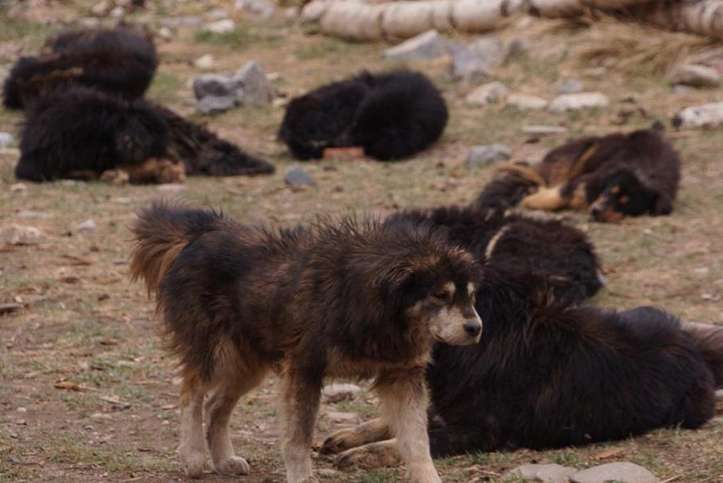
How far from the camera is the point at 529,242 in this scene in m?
8.67

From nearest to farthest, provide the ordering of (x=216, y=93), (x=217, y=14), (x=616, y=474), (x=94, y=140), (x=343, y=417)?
(x=616, y=474) → (x=343, y=417) → (x=94, y=140) → (x=216, y=93) → (x=217, y=14)

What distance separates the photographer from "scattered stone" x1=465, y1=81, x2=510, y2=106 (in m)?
15.2

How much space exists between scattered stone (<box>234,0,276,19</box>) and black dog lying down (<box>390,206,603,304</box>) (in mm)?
13170

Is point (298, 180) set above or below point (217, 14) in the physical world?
above

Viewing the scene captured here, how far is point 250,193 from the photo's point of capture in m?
12.0

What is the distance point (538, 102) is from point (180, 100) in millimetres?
4075

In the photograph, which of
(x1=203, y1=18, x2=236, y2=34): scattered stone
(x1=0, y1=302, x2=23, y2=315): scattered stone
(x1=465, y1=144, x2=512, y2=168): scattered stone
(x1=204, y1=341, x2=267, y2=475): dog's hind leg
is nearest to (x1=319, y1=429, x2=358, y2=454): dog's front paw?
(x1=204, y1=341, x2=267, y2=475): dog's hind leg

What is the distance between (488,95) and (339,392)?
8.69 metres

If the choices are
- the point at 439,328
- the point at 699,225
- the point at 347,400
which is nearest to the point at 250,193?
the point at 699,225

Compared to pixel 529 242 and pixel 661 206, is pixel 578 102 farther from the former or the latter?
pixel 529 242

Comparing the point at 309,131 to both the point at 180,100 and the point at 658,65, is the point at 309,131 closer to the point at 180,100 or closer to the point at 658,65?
the point at 180,100

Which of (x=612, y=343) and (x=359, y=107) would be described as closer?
(x=612, y=343)

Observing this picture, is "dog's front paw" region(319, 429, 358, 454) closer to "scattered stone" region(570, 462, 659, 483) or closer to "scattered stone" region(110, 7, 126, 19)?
"scattered stone" region(570, 462, 659, 483)

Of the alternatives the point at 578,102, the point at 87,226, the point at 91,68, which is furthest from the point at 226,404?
the point at 578,102
